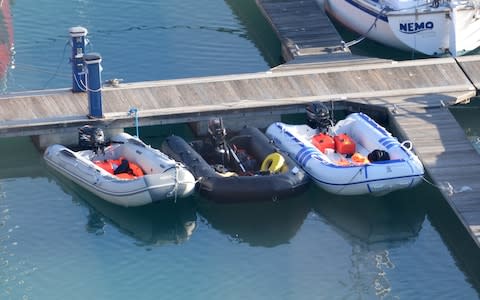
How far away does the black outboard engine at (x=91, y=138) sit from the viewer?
2552 cm

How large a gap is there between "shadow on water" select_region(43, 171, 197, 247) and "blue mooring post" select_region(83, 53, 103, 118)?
1.94 meters

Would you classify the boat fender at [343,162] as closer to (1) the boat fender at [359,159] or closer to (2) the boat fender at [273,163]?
(1) the boat fender at [359,159]

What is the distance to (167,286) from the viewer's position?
22562mm

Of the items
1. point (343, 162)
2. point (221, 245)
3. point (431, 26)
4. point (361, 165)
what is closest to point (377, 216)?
point (361, 165)

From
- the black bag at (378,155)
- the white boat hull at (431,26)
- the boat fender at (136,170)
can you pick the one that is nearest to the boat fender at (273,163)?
the black bag at (378,155)

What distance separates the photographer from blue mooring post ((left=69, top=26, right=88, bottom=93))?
26.5 m

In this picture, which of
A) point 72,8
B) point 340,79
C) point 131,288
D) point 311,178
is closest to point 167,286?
point 131,288

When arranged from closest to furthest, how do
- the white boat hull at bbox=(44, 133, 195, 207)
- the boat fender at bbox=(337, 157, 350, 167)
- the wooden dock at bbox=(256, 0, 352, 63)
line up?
the white boat hull at bbox=(44, 133, 195, 207) < the boat fender at bbox=(337, 157, 350, 167) < the wooden dock at bbox=(256, 0, 352, 63)

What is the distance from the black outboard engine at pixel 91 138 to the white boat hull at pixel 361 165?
11.1ft

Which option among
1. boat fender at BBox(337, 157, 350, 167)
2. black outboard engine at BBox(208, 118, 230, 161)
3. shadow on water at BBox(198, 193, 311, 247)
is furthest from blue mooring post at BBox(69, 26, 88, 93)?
boat fender at BBox(337, 157, 350, 167)

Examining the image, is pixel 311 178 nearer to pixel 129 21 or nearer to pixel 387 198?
pixel 387 198

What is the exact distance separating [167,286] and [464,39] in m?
11.2

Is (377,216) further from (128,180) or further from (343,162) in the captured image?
(128,180)

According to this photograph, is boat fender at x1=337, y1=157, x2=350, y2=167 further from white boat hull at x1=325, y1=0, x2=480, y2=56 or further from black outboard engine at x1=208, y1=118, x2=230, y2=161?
white boat hull at x1=325, y1=0, x2=480, y2=56
